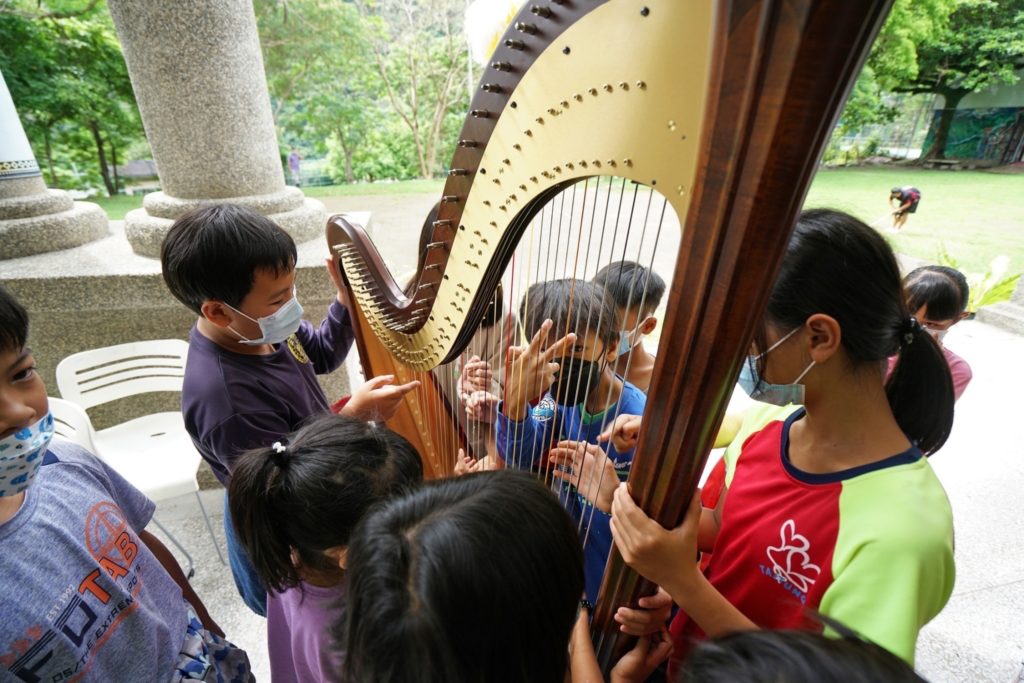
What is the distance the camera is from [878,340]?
0.77 meters

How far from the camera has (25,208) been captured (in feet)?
8.10

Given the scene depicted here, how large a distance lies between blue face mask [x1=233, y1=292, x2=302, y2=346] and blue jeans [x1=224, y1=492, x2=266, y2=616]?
1.51 ft

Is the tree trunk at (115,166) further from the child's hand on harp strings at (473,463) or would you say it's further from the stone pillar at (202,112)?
the child's hand on harp strings at (473,463)

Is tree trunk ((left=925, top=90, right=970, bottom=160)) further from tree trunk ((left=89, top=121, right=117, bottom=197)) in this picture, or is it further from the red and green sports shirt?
tree trunk ((left=89, top=121, right=117, bottom=197))

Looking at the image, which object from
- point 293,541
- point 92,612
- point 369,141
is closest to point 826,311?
point 293,541

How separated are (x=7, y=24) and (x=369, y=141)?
8.85 m

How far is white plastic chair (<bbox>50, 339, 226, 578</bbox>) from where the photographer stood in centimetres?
201

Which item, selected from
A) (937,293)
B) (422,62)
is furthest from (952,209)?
(422,62)

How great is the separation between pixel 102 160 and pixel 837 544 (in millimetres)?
16342

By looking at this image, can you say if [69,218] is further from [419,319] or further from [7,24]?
[7,24]

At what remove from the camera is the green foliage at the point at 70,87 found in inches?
328

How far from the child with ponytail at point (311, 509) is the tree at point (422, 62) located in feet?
45.5

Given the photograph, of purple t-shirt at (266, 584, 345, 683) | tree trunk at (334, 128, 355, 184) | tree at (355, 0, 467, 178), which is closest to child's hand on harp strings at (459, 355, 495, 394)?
purple t-shirt at (266, 584, 345, 683)

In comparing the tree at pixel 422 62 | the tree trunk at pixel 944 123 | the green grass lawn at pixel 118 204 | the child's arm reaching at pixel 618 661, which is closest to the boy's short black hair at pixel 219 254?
the child's arm reaching at pixel 618 661
